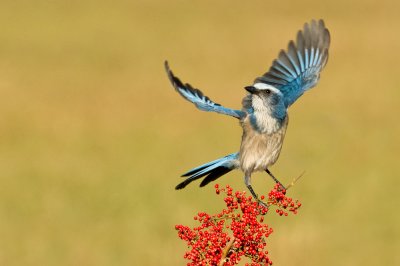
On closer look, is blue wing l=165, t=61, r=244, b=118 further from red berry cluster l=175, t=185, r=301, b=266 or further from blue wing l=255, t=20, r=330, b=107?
red berry cluster l=175, t=185, r=301, b=266

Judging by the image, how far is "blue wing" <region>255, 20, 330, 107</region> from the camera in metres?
10.0

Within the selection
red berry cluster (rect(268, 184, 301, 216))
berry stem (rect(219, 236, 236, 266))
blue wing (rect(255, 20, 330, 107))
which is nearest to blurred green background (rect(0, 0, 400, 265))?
blue wing (rect(255, 20, 330, 107))

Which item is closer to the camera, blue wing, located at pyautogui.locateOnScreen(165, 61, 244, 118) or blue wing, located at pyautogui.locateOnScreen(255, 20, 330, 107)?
blue wing, located at pyautogui.locateOnScreen(165, 61, 244, 118)

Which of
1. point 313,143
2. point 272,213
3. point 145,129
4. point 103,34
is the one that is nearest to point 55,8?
point 103,34

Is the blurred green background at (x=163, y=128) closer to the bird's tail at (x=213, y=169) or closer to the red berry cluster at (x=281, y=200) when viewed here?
the bird's tail at (x=213, y=169)

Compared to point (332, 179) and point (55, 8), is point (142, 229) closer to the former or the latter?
point (332, 179)

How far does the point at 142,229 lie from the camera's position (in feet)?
54.0

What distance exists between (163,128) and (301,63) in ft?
38.1

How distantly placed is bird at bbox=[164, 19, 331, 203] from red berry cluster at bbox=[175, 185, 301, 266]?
144 cm

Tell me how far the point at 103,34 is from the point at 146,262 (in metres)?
15.9

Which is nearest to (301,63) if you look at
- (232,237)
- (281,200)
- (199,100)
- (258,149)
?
(258,149)

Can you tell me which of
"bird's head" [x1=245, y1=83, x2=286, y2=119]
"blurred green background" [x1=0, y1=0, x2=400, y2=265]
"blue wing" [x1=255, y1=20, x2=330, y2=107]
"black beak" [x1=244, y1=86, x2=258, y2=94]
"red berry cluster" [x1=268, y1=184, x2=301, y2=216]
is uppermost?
"blurred green background" [x1=0, y1=0, x2=400, y2=265]

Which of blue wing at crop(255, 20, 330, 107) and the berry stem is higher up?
blue wing at crop(255, 20, 330, 107)

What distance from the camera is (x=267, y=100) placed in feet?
29.6
